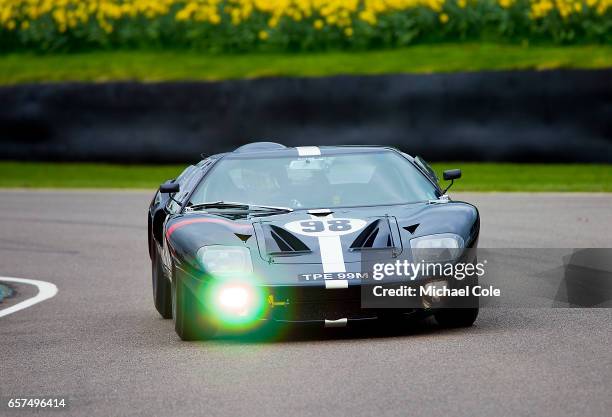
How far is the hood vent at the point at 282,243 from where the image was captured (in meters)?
7.95

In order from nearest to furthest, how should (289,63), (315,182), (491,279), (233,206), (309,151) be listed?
(233,206), (315,182), (309,151), (491,279), (289,63)

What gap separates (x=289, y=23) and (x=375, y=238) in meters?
17.5

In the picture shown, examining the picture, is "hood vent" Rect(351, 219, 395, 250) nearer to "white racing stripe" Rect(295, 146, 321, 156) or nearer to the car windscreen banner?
the car windscreen banner

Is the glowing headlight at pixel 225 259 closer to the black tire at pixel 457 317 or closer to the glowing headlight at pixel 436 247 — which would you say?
the glowing headlight at pixel 436 247

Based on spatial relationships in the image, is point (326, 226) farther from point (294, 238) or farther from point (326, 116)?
point (326, 116)

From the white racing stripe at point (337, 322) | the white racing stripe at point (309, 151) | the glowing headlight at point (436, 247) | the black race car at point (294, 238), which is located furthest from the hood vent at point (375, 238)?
the white racing stripe at point (309, 151)

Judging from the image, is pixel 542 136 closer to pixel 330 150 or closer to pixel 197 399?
pixel 330 150

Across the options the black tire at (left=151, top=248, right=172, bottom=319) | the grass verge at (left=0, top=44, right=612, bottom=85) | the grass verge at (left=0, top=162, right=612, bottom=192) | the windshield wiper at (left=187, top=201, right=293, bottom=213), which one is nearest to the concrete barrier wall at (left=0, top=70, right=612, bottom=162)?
the grass verge at (left=0, top=162, right=612, bottom=192)

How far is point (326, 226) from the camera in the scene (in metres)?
8.13

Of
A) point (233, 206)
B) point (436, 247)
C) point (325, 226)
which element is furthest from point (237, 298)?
point (436, 247)

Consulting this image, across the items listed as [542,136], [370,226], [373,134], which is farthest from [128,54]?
[370,226]

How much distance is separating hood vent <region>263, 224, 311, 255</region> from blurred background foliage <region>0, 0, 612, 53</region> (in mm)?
15838

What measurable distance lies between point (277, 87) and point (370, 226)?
1333 centimetres

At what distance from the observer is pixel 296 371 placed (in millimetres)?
6969
